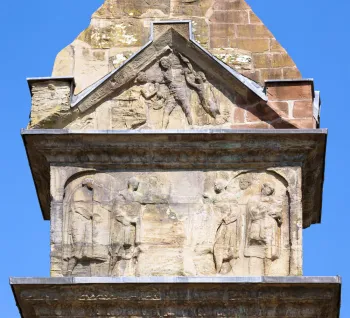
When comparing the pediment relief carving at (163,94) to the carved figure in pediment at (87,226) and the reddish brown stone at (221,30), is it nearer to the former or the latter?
the reddish brown stone at (221,30)

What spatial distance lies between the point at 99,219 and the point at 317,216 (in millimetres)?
3732

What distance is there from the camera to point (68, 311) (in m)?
22.0

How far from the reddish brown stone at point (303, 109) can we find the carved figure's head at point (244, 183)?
1.01 meters


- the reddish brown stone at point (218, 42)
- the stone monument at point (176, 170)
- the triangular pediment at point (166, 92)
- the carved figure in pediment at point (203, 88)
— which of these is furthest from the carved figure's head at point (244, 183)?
the reddish brown stone at point (218, 42)

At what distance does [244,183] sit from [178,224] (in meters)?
1.01

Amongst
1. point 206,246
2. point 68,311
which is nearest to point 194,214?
point 206,246

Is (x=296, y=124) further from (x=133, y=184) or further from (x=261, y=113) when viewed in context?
(x=133, y=184)

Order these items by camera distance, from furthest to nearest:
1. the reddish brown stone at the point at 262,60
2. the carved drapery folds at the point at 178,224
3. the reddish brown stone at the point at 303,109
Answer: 1. the reddish brown stone at the point at 262,60
2. the reddish brown stone at the point at 303,109
3. the carved drapery folds at the point at 178,224

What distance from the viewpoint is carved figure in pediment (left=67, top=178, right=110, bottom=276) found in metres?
22.6

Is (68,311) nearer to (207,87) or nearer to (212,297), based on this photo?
(212,297)

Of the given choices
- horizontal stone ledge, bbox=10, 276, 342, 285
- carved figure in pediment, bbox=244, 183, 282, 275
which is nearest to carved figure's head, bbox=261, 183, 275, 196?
carved figure in pediment, bbox=244, 183, 282, 275

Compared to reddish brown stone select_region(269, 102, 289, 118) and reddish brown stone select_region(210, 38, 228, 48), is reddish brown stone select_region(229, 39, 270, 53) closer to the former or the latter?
reddish brown stone select_region(210, 38, 228, 48)

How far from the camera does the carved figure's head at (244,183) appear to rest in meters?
23.0

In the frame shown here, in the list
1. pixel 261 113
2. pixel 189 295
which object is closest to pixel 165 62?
pixel 261 113
